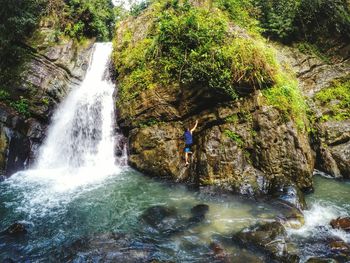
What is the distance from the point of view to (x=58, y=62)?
1429cm

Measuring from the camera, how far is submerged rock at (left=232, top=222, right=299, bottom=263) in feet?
19.7

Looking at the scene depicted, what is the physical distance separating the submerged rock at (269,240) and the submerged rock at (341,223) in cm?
140

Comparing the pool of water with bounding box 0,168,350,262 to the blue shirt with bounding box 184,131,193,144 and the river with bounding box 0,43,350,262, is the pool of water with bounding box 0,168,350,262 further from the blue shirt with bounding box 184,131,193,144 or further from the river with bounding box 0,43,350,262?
the blue shirt with bounding box 184,131,193,144

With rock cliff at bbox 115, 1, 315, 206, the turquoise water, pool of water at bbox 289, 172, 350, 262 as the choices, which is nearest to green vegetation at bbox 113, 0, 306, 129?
rock cliff at bbox 115, 1, 315, 206

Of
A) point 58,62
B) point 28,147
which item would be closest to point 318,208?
point 28,147

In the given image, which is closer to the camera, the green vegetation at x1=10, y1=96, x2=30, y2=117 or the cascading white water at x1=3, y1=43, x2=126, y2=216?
the cascading white water at x1=3, y1=43, x2=126, y2=216

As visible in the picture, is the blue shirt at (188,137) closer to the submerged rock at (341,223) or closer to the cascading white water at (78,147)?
the cascading white water at (78,147)

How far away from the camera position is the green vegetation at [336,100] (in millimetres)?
12390

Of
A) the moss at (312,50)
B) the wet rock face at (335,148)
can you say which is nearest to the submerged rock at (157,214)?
Answer: the wet rock face at (335,148)

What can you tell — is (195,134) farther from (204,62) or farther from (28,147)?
(28,147)

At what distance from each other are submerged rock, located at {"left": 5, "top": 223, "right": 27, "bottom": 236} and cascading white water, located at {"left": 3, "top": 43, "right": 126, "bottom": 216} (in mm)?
2210

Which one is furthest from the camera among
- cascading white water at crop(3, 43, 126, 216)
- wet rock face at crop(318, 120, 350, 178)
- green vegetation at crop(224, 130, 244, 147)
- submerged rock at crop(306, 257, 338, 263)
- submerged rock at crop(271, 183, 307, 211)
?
wet rock face at crop(318, 120, 350, 178)

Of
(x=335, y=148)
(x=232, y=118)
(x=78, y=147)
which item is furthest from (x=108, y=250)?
(x=335, y=148)

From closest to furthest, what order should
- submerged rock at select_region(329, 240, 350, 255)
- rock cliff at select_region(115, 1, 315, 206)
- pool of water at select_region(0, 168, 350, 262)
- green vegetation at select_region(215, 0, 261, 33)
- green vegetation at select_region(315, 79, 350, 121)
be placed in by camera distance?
submerged rock at select_region(329, 240, 350, 255) → pool of water at select_region(0, 168, 350, 262) → rock cliff at select_region(115, 1, 315, 206) → green vegetation at select_region(315, 79, 350, 121) → green vegetation at select_region(215, 0, 261, 33)
